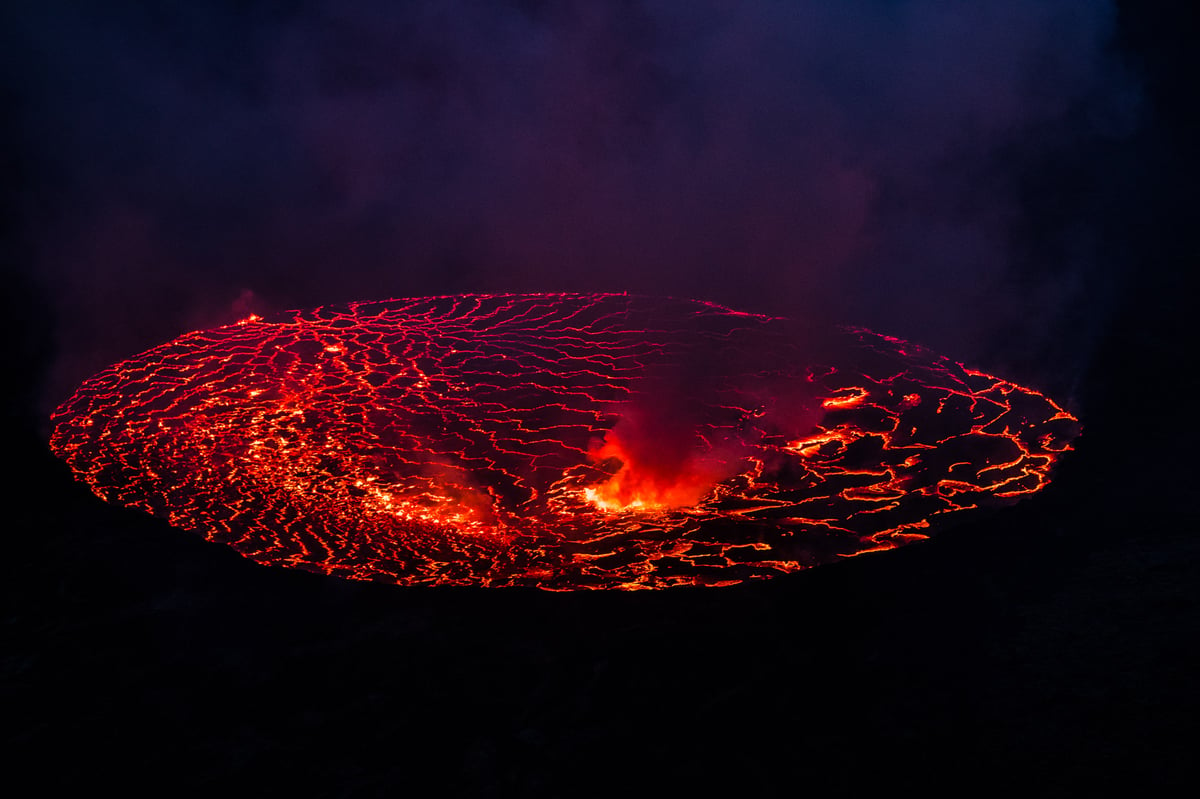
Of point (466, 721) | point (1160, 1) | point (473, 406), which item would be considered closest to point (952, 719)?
point (466, 721)

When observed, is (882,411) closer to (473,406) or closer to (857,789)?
(473,406)

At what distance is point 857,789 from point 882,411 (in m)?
2.92

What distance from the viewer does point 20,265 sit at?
21.9ft

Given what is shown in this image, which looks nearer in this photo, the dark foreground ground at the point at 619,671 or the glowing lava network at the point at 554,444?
the dark foreground ground at the point at 619,671

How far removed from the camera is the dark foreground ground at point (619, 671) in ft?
7.24

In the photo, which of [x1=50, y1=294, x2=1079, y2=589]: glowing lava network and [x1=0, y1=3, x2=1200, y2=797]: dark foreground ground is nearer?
→ [x1=0, y1=3, x2=1200, y2=797]: dark foreground ground

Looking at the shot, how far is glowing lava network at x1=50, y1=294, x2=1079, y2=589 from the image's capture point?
3312mm

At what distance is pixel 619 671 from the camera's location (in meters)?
2.56

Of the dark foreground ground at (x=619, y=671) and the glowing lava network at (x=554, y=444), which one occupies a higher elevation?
the glowing lava network at (x=554, y=444)

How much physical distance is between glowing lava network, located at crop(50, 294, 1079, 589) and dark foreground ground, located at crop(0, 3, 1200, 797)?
8.8 inches

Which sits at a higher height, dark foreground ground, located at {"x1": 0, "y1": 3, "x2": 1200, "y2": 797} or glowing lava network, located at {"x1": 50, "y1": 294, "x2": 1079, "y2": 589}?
glowing lava network, located at {"x1": 50, "y1": 294, "x2": 1079, "y2": 589}

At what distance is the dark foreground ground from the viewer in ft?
7.24

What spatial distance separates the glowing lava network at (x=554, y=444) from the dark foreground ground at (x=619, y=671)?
0.22 metres

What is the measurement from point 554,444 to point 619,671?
1871 millimetres
